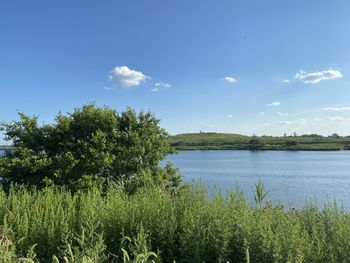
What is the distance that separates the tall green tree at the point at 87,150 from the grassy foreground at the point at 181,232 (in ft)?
13.0

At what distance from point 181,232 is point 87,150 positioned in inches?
240

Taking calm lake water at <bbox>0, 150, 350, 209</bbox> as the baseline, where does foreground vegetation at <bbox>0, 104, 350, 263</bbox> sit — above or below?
above

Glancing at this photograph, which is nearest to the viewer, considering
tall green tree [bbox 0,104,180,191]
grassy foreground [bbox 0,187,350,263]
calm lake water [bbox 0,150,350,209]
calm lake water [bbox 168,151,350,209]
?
grassy foreground [bbox 0,187,350,263]

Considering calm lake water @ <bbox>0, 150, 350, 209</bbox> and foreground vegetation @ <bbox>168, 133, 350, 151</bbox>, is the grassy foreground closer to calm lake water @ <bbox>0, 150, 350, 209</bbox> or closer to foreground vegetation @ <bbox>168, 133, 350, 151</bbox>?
calm lake water @ <bbox>0, 150, 350, 209</bbox>

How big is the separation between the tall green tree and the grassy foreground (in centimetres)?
396

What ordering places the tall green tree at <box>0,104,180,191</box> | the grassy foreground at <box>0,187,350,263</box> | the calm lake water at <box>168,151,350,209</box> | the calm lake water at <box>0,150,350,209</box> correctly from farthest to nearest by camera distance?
the calm lake water at <box>168,151,350,209</box> → the calm lake water at <box>0,150,350,209</box> → the tall green tree at <box>0,104,180,191</box> → the grassy foreground at <box>0,187,350,263</box>

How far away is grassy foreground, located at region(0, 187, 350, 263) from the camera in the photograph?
3828 millimetres

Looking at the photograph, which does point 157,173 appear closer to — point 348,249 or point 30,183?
point 30,183

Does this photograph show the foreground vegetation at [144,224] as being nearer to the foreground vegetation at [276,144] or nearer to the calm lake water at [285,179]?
the calm lake water at [285,179]

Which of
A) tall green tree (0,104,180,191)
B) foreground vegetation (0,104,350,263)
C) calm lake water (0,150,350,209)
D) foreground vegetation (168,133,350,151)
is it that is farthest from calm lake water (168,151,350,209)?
foreground vegetation (168,133,350,151)

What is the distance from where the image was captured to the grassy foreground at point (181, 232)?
151 inches

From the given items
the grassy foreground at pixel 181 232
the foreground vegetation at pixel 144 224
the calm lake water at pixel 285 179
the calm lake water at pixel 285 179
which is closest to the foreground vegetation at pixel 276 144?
the calm lake water at pixel 285 179

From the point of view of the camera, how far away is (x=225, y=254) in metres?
4.07

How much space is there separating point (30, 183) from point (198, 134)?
153516 mm
